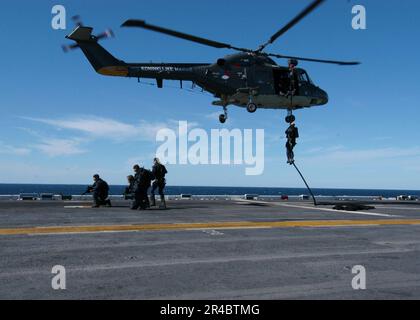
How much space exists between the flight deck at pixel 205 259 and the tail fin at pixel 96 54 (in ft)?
48.5

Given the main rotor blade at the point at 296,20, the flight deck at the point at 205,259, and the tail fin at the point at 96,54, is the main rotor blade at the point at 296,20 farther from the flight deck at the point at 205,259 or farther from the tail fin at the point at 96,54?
the tail fin at the point at 96,54

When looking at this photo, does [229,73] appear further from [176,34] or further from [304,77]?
[176,34]

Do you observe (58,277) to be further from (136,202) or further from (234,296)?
(136,202)

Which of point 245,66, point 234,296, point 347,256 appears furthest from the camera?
point 245,66

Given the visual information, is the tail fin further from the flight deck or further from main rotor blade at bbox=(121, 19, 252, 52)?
the flight deck

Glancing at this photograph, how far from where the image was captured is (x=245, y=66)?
86.5 feet

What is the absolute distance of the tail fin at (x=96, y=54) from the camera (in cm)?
2598

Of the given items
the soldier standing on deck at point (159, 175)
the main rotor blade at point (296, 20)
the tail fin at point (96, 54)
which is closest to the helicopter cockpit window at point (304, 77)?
the main rotor blade at point (296, 20)

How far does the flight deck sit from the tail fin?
48.5 feet

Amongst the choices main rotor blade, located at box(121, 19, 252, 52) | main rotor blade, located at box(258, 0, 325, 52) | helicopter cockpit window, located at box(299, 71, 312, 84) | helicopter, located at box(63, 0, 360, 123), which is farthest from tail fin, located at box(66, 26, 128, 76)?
Answer: helicopter cockpit window, located at box(299, 71, 312, 84)

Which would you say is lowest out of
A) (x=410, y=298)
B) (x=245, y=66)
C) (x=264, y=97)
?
(x=410, y=298)

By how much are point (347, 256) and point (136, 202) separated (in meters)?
10.9
